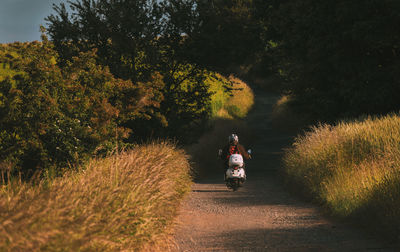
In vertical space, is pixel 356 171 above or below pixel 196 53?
below

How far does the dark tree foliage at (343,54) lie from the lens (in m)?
15.7

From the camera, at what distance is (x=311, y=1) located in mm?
17125

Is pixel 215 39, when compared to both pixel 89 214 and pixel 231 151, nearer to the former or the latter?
pixel 231 151

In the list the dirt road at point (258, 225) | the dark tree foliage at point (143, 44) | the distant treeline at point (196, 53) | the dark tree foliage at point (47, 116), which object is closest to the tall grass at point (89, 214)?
the dirt road at point (258, 225)

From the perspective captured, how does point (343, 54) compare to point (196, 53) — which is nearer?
point (196, 53)

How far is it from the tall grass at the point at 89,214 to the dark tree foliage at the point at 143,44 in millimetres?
7842

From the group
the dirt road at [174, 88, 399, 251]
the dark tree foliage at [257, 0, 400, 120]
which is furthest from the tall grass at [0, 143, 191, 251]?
the dark tree foliage at [257, 0, 400, 120]

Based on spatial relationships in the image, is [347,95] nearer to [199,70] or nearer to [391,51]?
[391,51]

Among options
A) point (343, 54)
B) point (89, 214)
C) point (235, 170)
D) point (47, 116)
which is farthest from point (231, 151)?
point (89, 214)

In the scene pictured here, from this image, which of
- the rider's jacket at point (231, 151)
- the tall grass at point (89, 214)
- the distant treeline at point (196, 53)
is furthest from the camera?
the distant treeline at point (196, 53)

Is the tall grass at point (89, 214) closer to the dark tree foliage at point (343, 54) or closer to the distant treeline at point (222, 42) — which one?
the distant treeline at point (222, 42)

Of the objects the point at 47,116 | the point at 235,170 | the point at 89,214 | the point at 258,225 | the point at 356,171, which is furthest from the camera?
the point at 235,170

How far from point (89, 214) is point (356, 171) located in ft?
24.1

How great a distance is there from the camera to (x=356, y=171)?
1071cm
